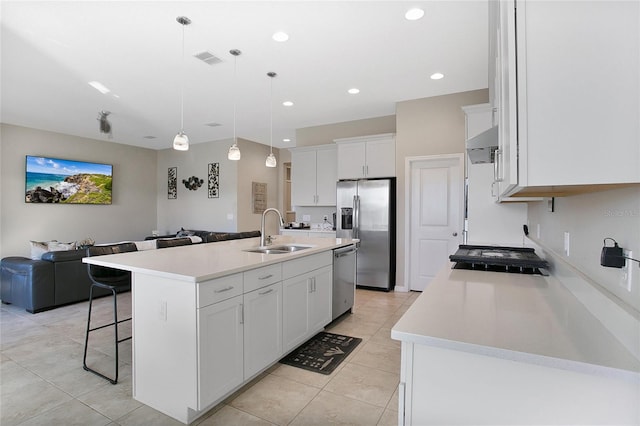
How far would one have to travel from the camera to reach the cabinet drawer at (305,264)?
8.44 feet

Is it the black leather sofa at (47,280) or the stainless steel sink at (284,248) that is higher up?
the stainless steel sink at (284,248)

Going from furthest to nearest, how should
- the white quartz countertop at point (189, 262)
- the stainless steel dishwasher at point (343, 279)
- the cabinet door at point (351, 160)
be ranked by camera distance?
the cabinet door at point (351, 160)
the stainless steel dishwasher at point (343, 279)
the white quartz countertop at point (189, 262)

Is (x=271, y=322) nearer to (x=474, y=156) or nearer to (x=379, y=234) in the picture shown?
(x=474, y=156)

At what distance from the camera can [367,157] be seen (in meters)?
5.14

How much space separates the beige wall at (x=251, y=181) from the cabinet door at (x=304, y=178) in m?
1.50

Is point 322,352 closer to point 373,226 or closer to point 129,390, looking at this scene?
point 129,390

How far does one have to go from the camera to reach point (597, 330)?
102 centimetres

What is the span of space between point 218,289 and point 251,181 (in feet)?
19.5

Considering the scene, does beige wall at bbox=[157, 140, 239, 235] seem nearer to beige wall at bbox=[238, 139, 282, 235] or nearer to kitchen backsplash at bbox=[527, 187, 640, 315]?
beige wall at bbox=[238, 139, 282, 235]

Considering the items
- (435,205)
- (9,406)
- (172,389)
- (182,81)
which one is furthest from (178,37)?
(435,205)

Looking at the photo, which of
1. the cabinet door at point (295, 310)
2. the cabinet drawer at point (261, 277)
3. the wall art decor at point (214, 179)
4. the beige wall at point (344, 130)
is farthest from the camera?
the wall art decor at point (214, 179)

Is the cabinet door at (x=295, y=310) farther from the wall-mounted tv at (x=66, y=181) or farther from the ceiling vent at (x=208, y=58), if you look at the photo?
the wall-mounted tv at (x=66, y=181)

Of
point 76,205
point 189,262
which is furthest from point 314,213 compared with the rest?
point 76,205

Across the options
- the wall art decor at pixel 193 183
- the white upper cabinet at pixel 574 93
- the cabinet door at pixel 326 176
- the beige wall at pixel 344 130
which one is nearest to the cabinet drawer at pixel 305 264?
the white upper cabinet at pixel 574 93
